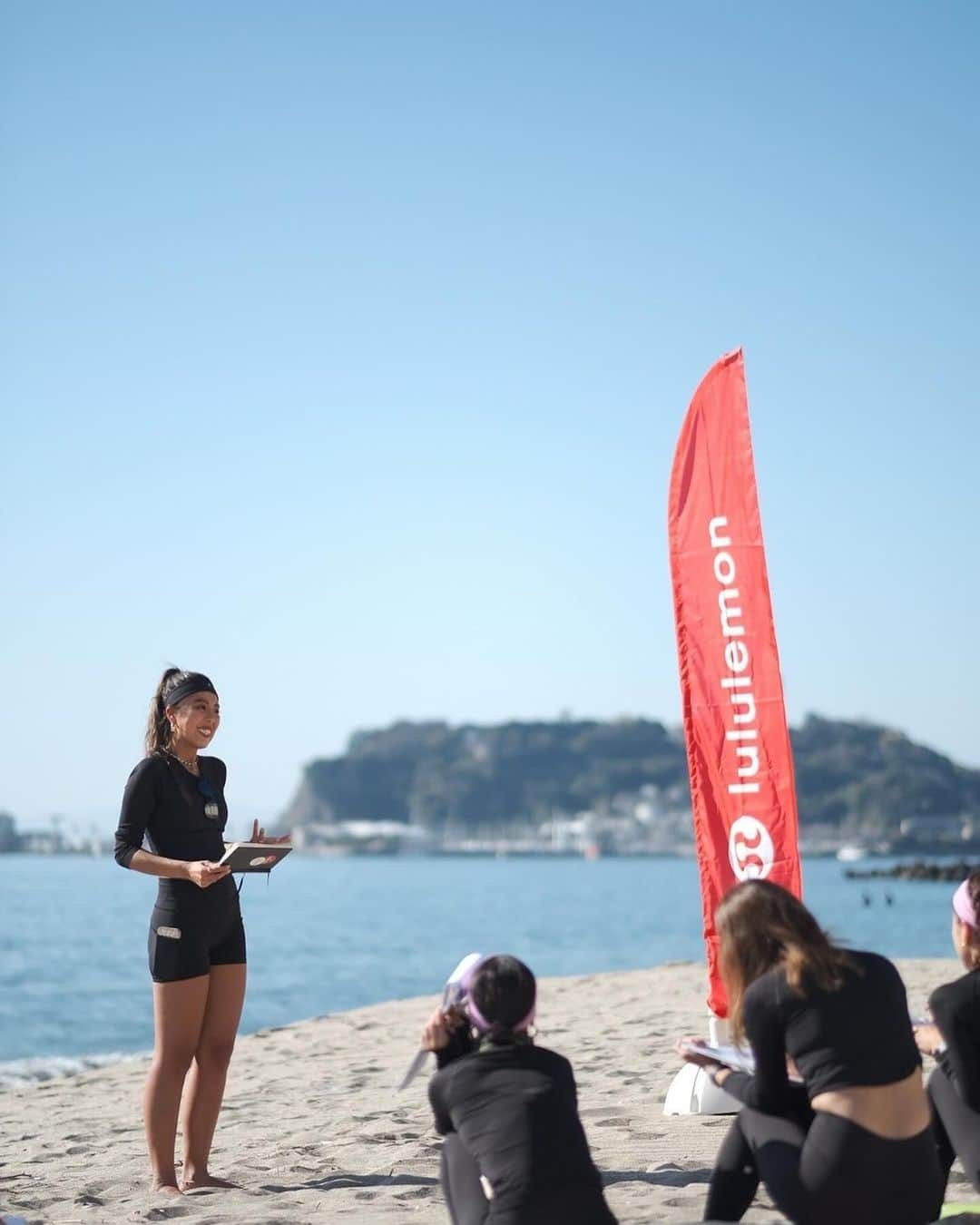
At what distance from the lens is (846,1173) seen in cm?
329

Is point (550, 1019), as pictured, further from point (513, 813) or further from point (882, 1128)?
Result: point (513, 813)

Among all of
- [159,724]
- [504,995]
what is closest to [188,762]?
[159,724]

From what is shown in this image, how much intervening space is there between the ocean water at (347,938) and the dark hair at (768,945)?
1.22 ft

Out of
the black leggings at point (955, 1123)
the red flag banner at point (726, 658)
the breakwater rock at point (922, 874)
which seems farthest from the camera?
the breakwater rock at point (922, 874)

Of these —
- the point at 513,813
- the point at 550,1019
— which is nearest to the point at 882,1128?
the point at 550,1019

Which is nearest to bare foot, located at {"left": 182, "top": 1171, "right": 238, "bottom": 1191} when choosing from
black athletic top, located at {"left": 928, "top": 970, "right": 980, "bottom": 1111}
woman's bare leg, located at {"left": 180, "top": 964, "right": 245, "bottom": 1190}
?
woman's bare leg, located at {"left": 180, "top": 964, "right": 245, "bottom": 1190}

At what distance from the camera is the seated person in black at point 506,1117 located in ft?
10.8

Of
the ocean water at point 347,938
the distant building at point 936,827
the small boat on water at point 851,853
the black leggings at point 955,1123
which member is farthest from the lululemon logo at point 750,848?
the distant building at point 936,827

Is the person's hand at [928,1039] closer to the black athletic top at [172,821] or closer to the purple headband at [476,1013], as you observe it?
the purple headband at [476,1013]

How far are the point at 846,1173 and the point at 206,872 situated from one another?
7.74ft

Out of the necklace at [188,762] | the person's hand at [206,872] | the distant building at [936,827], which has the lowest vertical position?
the distant building at [936,827]

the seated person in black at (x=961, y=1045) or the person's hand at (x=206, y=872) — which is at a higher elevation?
the person's hand at (x=206, y=872)

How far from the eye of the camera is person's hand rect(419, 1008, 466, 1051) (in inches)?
137

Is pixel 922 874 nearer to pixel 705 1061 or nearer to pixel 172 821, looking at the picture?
pixel 172 821
